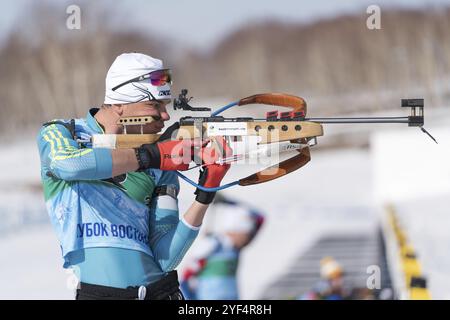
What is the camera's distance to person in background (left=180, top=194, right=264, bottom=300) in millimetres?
7918

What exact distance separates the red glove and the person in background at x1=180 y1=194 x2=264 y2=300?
4.56 meters

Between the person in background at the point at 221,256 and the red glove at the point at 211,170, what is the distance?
15.0ft

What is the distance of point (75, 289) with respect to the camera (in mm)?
3477

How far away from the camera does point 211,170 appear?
3145 mm

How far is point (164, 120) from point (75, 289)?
715 millimetres

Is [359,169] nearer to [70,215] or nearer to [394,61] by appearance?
[394,61]

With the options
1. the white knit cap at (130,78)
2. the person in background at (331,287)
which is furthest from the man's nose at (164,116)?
the person in background at (331,287)

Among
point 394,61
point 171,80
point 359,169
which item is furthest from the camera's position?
point 359,169

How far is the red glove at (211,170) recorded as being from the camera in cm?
307

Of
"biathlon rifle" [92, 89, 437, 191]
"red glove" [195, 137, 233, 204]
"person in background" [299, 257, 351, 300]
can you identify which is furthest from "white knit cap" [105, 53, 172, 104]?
"person in background" [299, 257, 351, 300]

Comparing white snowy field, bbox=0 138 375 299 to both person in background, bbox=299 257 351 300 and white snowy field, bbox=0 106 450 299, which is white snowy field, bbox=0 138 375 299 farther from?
person in background, bbox=299 257 351 300
